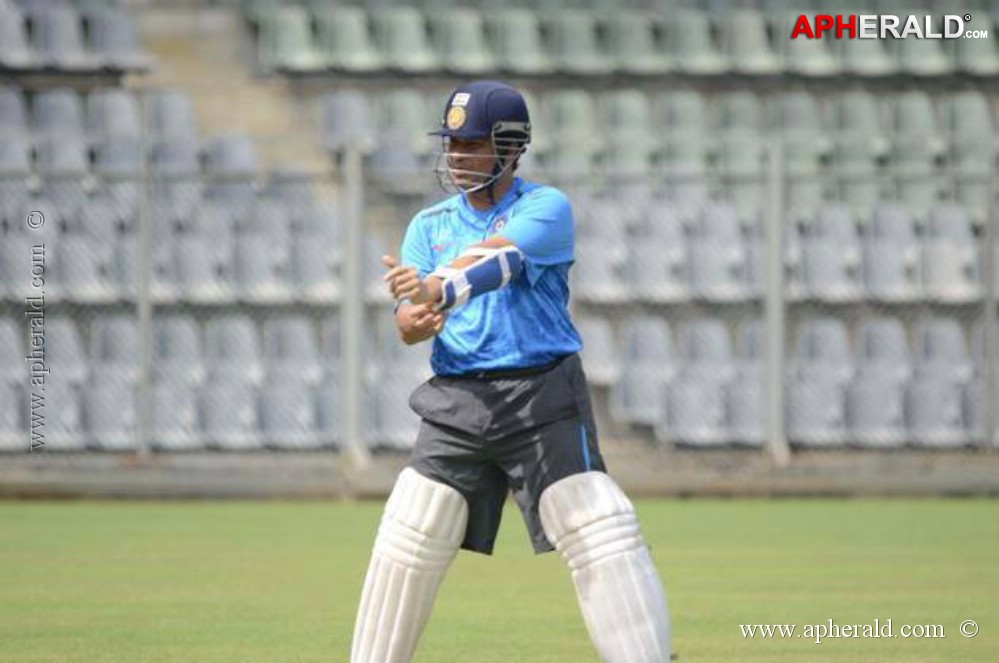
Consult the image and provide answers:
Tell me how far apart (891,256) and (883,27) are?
4.50m

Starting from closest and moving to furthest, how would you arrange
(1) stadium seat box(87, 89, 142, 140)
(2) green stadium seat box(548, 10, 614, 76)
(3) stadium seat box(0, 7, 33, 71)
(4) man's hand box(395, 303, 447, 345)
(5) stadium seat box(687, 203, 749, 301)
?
(4) man's hand box(395, 303, 447, 345), (5) stadium seat box(687, 203, 749, 301), (1) stadium seat box(87, 89, 142, 140), (3) stadium seat box(0, 7, 33, 71), (2) green stadium seat box(548, 10, 614, 76)

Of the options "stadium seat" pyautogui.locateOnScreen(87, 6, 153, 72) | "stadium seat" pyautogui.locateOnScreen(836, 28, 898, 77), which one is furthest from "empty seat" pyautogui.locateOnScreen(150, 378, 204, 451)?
"stadium seat" pyautogui.locateOnScreen(836, 28, 898, 77)

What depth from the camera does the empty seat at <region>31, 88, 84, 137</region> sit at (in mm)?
19016

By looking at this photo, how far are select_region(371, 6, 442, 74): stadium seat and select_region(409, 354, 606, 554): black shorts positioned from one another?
14830 mm

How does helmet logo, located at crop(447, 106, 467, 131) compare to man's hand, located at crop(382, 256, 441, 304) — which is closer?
man's hand, located at crop(382, 256, 441, 304)

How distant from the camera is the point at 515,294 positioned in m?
6.31

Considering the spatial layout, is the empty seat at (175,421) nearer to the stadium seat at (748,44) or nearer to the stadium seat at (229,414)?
the stadium seat at (229,414)

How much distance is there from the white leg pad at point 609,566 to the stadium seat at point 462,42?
14.9 m

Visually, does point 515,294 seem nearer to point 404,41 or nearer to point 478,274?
point 478,274

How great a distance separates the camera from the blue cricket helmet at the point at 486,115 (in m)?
6.29

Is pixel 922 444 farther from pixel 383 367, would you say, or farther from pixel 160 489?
pixel 160 489

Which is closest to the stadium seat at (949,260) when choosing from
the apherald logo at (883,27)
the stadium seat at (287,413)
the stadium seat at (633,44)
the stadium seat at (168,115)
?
the apherald logo at (883,27)

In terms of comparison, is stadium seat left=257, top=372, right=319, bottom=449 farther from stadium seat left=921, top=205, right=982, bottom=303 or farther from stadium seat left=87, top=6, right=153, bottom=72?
stadium seat left=921, top=205, right=982, bottom=303

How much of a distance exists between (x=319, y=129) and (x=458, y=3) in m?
2.44
